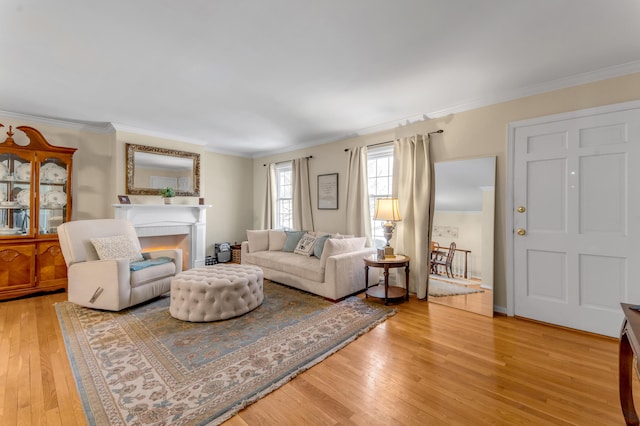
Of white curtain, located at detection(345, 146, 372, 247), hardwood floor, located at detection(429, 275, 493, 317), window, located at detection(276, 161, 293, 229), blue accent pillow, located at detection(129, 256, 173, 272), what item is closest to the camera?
hardwood floor, located at detection(429, 275, 493, 317)

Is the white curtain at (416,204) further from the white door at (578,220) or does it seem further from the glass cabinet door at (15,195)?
the glass cabinet door at (15,195)

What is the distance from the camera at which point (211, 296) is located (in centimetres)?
285

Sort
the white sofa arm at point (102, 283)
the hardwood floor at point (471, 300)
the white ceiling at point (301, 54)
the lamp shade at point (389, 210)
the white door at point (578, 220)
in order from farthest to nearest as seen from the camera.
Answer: the lamp shade at point (389, 210), the hardwood floor at point (471, 300), the white sofa arm at point (102, 283), the white door at point (578, 220), the white ceiling at point (301, 54)

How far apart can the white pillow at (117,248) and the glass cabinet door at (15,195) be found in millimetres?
1274

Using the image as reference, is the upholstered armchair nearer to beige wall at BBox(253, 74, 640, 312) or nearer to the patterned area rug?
the patterned area rug

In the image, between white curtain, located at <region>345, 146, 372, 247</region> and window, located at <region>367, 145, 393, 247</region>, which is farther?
white curtain, located at <region>345, 146, 372, 247</region>

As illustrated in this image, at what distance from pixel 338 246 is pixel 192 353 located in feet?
6.74

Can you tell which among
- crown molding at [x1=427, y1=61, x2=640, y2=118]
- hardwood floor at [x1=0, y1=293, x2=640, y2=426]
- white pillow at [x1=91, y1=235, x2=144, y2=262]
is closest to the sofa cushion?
hardwood floor at [x1=0, y1=293, x2=640, y2=426]

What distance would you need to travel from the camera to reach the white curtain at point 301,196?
5281 mm

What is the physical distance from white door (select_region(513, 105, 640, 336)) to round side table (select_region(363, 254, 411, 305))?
1193mm

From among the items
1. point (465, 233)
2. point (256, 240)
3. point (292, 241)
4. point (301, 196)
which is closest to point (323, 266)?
point (292, 241)

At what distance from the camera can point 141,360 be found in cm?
215

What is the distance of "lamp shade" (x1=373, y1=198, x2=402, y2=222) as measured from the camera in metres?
3.66

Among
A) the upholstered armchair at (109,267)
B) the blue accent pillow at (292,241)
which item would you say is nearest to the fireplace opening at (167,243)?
the upholstered armchair at (109,267)
